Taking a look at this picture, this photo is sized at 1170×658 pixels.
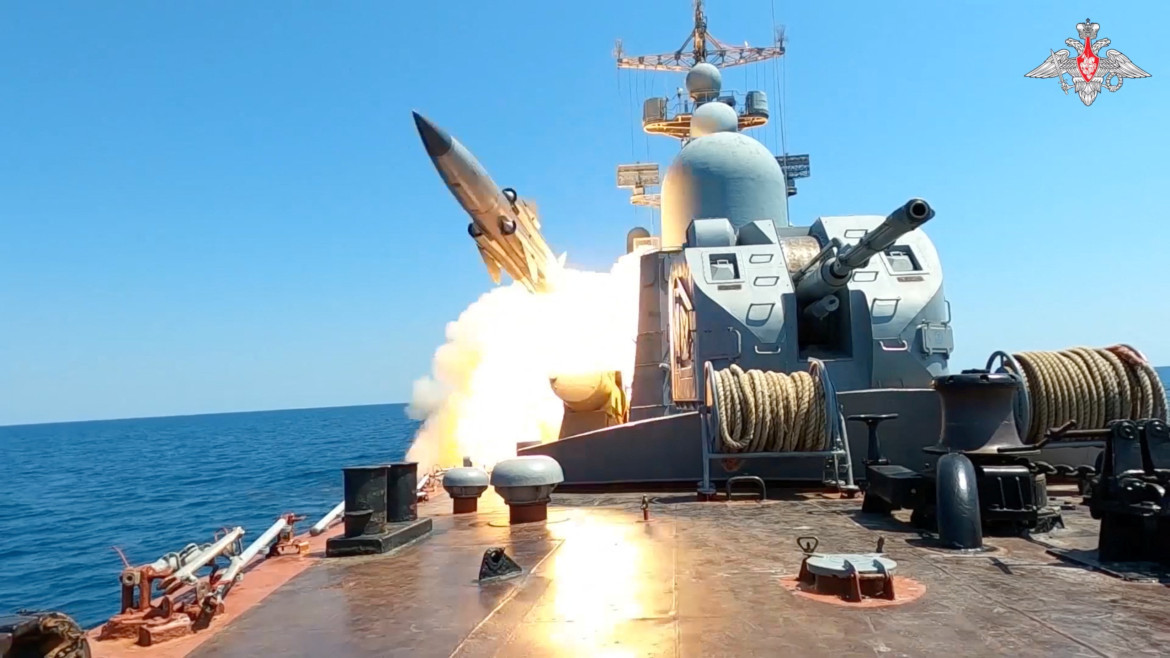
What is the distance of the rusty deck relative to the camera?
3764 millimetres

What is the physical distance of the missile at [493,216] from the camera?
43.1ft

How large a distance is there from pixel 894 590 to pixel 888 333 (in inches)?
248

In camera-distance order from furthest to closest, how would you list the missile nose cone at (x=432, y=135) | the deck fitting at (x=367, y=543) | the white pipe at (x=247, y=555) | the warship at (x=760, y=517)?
the missile nose cone at (x=432, y=135)
the deck fitting at (x=367, y=543)
the white pipe at (x=247, y=555)
the warship at (x=760, y=517)

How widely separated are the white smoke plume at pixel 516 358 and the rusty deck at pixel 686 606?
414 inches

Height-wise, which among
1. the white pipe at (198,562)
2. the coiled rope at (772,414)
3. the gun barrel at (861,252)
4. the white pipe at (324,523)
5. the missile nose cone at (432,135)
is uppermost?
the missile nose cone at (432,135)

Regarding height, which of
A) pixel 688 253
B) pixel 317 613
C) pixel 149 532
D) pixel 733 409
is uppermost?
pixel 688 253

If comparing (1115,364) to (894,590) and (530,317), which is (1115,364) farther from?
(530,317)

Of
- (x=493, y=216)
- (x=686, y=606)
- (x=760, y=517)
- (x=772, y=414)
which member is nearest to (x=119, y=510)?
(x=493, y=216)

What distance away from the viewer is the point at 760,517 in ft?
24.2

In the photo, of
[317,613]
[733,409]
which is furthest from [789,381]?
[317,613]

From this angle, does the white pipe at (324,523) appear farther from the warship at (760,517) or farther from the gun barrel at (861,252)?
the gun barrel at (861,252)

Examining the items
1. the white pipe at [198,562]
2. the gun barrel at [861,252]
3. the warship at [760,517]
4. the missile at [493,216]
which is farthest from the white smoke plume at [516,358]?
the white pipe at [198,562]

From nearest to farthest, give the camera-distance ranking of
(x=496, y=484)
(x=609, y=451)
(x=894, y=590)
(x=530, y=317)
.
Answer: (x=894, y=590) < (x=496, y=484) < (x=609, y=451) < (x=530, y=317)

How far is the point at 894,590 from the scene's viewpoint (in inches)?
175
